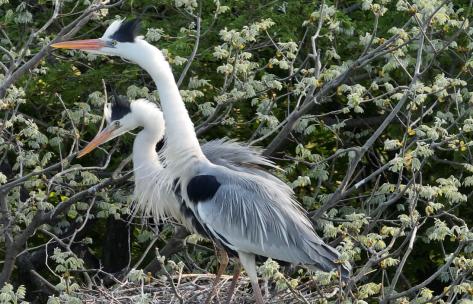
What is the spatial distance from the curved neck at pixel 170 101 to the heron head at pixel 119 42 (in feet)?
0.17

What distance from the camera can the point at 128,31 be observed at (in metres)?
6.29

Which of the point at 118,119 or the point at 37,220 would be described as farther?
the point at 118,119

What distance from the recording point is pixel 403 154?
5973mm

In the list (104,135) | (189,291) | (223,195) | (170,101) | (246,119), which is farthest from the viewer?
(246,119)

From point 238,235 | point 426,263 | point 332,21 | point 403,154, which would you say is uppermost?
point 332,21

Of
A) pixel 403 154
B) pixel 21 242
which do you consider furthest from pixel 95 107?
pixel 403 154

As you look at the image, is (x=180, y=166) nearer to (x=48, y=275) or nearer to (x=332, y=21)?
(x=332, y=21)

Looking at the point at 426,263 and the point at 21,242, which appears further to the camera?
the point at 426,263

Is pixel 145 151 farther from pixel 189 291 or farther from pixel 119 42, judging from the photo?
pixel 189 291

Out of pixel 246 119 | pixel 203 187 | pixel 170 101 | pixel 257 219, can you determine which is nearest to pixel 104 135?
pixel 170 101

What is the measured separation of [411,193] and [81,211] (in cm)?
274

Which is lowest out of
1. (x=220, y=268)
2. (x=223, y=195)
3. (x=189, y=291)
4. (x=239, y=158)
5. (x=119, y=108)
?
(x=189, y=291)

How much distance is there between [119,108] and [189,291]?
1.15 metres

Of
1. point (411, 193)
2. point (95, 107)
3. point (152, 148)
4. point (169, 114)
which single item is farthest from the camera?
point (95, 107)
